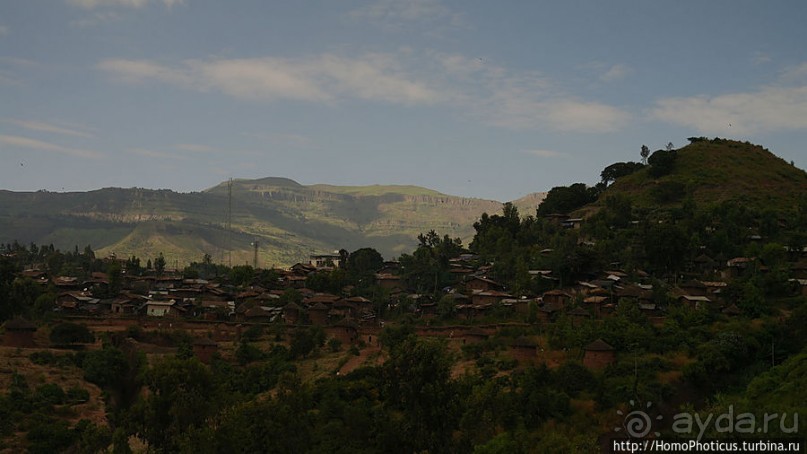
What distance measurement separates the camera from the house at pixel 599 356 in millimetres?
46406

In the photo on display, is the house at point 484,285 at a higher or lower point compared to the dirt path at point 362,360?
higher

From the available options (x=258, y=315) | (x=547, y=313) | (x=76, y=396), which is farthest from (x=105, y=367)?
(x=547, y=313)

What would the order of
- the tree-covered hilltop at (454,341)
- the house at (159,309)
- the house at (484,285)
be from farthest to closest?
the house at (484,285) → the house at (159,309) → the tree-covered hilltop at (454,341)

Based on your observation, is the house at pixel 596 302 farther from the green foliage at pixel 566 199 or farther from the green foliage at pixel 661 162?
the green foliage at pixel 661 162

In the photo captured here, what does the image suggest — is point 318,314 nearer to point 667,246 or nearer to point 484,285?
point 484,285

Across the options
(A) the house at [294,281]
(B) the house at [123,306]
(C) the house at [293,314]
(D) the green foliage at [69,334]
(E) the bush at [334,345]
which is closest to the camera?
(D) the green foliage at [69,334]

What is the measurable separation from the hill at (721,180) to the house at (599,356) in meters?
36.8

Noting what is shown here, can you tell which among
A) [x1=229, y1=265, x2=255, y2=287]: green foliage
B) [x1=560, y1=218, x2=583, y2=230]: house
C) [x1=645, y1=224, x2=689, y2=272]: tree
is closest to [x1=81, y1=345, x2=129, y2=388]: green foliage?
[x1=229, y1=265, x2=255, y2=287]: green foliage

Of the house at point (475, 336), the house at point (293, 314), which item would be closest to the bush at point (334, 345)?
the house at point (293, 314)

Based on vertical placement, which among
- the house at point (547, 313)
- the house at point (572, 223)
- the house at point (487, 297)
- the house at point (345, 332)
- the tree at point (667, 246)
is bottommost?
the house at point (345, 332)

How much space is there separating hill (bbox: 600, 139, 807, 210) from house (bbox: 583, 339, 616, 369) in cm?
3683

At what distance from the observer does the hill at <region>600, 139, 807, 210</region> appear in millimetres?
84500

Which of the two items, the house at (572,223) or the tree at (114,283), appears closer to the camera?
the tree at (114,283)

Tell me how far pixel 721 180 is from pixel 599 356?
162 ft
